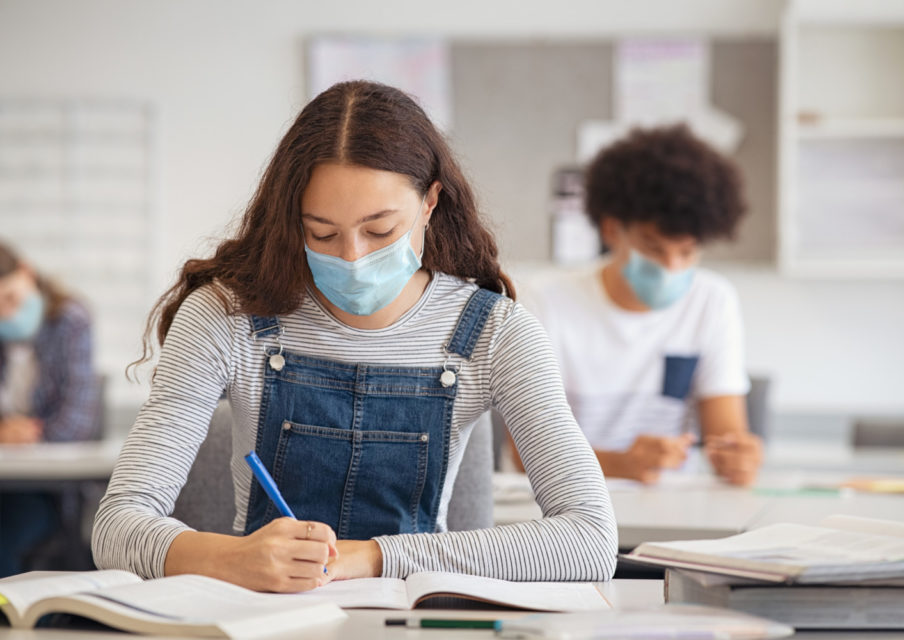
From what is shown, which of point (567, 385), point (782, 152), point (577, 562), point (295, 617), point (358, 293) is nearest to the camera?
point (295, 617)

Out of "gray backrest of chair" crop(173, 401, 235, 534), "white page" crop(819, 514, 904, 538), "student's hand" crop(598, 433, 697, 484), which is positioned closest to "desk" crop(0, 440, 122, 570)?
"gray backrest of chair" crop(173, 401, 235, 534)

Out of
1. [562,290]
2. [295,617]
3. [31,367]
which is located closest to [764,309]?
[562,290]

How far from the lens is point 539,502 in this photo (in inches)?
50.9

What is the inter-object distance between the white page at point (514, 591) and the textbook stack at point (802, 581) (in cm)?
9

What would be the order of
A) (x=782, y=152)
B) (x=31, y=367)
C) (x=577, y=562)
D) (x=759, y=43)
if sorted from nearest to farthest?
1. (x=577, y=562)
2. (x=31, y=367)
3. (x=782, y=152)
4. (x=759, y=43)

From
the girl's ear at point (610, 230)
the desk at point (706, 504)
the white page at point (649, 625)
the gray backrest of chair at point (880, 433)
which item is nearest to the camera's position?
the white page at point (649, 625)

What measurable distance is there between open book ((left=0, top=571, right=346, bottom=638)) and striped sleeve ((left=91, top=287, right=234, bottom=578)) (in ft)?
0.47

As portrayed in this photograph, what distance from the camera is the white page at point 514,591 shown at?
38.9 inches

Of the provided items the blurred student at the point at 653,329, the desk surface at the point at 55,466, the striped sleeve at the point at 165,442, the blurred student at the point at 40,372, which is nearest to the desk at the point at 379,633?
the striped sleeve at the point at 165,442

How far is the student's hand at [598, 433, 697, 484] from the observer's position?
196 centimetres

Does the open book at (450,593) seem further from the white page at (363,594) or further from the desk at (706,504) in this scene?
the desk at (706,504)

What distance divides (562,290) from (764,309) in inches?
70.5

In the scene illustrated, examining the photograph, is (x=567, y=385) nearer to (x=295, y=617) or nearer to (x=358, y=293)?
(x=358, y=293)

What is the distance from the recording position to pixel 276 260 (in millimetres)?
1377
